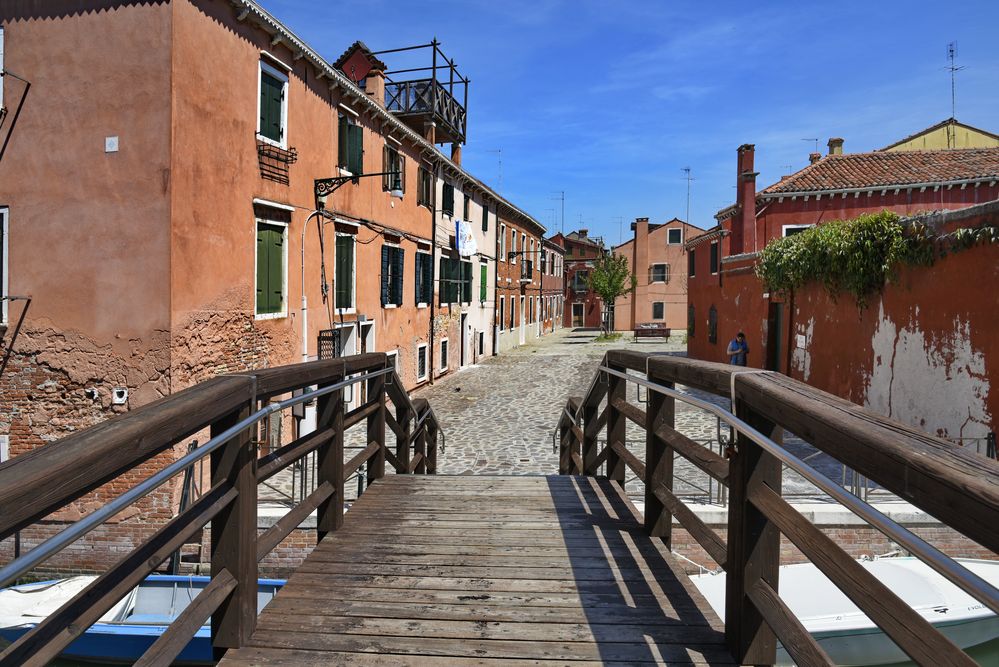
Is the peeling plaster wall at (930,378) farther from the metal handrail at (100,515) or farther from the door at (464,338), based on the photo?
the door at (464,338)

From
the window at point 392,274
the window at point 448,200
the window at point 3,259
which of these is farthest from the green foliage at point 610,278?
the window at point 3,259

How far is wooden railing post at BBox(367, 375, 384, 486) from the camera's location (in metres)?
4.82

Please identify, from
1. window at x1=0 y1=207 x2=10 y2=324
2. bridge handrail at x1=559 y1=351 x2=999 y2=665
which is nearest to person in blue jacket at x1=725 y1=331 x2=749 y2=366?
bridge handrail at x1=559 y1=351 x2=999 y2=665

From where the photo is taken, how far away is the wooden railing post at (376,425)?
15.8ft

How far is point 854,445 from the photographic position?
1.55 meters

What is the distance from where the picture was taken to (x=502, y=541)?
3748 millimetres

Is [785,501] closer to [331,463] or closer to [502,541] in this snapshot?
[502,541]

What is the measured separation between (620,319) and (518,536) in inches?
1835

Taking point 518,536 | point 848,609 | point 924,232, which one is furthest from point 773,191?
point 518,536

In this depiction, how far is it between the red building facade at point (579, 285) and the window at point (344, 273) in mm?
45513

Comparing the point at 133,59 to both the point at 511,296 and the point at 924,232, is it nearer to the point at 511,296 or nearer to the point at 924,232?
the point at 924,232

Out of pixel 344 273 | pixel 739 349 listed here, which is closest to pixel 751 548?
pixel 344 273

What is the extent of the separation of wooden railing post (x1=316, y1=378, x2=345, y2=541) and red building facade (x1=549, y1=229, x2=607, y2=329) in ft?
182

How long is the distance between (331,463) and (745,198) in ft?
65.5
